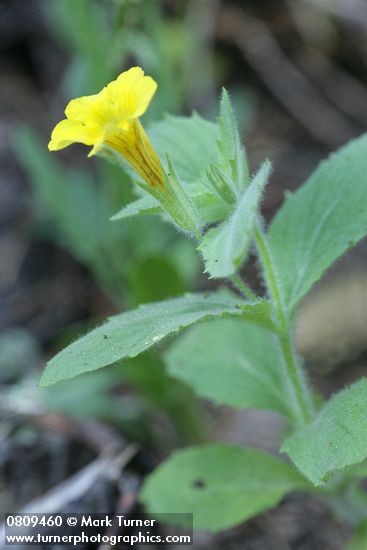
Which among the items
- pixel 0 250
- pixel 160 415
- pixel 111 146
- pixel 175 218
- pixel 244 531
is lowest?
pixel 244 531

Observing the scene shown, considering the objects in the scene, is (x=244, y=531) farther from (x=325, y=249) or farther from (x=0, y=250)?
(x=0, y=250)

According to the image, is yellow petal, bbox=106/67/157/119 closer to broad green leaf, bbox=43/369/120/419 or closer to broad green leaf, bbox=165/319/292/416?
broad green leaf, bbox=165/319/292/416

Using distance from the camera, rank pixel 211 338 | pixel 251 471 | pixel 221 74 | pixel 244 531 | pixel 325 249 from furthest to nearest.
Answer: pixel 221 74 < pixel 244 531 < pixel 211 338 < pixel 251 471 < pixel 325 249

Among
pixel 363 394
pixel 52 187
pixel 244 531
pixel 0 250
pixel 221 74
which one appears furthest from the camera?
pixel 221 74

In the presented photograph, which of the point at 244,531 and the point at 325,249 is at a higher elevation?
the point at 325,249

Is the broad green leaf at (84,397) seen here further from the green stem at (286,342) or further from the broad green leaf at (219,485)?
the green stem at (286,342)

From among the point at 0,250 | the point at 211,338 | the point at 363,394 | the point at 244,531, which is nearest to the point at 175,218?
the point at 363,394

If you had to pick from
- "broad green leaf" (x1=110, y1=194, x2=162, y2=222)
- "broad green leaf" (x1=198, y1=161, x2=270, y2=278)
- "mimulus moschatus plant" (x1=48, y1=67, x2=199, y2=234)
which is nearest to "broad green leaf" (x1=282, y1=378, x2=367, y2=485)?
A: "broad green leaf" (x1=198, y1=161, x2=270, y2=278)

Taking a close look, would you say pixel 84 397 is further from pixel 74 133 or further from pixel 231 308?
pixel 74 133

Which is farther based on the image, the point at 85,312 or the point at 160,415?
the point at 85,312

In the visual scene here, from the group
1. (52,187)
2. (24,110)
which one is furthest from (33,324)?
(24,110)
